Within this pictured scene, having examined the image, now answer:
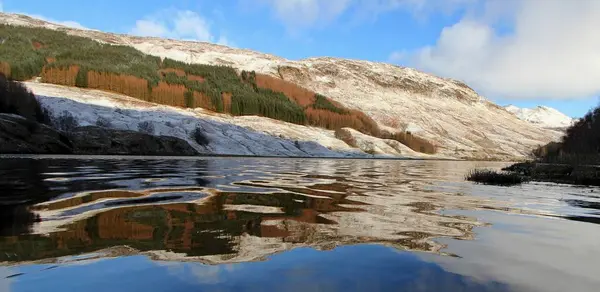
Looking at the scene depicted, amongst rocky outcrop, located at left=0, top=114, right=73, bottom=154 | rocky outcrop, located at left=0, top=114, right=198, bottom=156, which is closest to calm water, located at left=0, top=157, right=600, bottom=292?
rocky outcrop, located at left=0, top=114, right=73, bottom=154

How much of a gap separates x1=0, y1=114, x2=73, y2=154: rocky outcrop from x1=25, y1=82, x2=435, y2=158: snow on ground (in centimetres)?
2684

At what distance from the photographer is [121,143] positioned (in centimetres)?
7288

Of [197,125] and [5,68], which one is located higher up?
[5,68]

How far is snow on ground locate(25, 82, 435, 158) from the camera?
91.2m

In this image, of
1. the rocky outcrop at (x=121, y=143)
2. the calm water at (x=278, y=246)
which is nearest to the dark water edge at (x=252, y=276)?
the calm water at (x=278, y=246)

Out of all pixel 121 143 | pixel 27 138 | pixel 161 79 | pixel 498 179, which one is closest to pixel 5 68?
pixel 161 79

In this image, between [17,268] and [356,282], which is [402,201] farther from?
[17,268]

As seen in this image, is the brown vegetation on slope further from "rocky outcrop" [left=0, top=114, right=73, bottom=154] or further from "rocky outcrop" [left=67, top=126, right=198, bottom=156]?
"rocky outcrop" [left=0, top=114, right=73, bottom=154]

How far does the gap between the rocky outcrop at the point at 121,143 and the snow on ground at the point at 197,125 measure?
853 centimetres

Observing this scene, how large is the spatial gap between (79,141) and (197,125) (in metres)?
34.4

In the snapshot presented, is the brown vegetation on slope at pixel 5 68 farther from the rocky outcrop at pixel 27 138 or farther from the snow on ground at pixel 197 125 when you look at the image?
the rocky outcrop at pixel 27 138

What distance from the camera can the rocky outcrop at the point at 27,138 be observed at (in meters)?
53.8

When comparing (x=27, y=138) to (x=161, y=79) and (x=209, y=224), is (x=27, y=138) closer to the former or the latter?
(x=209, y=224)

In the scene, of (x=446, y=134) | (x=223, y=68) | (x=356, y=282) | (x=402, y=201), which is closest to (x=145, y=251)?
(x=356, y=282)
